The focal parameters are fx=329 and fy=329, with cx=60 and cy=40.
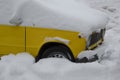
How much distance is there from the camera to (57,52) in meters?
7.01

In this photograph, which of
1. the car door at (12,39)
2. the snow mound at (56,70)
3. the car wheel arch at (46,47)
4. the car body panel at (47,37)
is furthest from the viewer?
the car door at (12,39)

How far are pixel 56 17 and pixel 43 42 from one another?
23.8 inches

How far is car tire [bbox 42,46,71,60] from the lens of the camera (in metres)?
6.93

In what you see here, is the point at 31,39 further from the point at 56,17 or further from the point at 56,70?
the point at 56,70

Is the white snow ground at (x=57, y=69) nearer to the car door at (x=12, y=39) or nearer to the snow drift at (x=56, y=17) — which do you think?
the car door at (x=12, y=39)

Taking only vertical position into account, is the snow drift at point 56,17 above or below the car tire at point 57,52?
above

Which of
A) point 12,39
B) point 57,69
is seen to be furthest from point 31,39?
point 57,69

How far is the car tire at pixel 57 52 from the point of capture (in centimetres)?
693

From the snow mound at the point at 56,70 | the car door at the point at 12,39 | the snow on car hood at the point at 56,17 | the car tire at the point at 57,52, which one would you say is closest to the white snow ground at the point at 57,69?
the snow mound at the point at 56,70

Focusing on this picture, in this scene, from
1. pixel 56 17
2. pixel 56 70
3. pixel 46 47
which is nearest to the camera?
pixel 56 70

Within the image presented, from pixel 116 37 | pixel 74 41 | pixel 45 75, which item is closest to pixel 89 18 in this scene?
pixel 74 41

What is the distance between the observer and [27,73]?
6.34 metres

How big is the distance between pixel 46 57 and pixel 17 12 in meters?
1.18

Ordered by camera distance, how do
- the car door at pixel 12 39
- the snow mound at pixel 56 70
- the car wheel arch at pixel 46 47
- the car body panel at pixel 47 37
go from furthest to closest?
1. the car door at pixel 12 39
2. the car wheel arch at pixel 46 47
3. the car body panel at pixel 47 37
4. the snow mound at pixel 56 70
